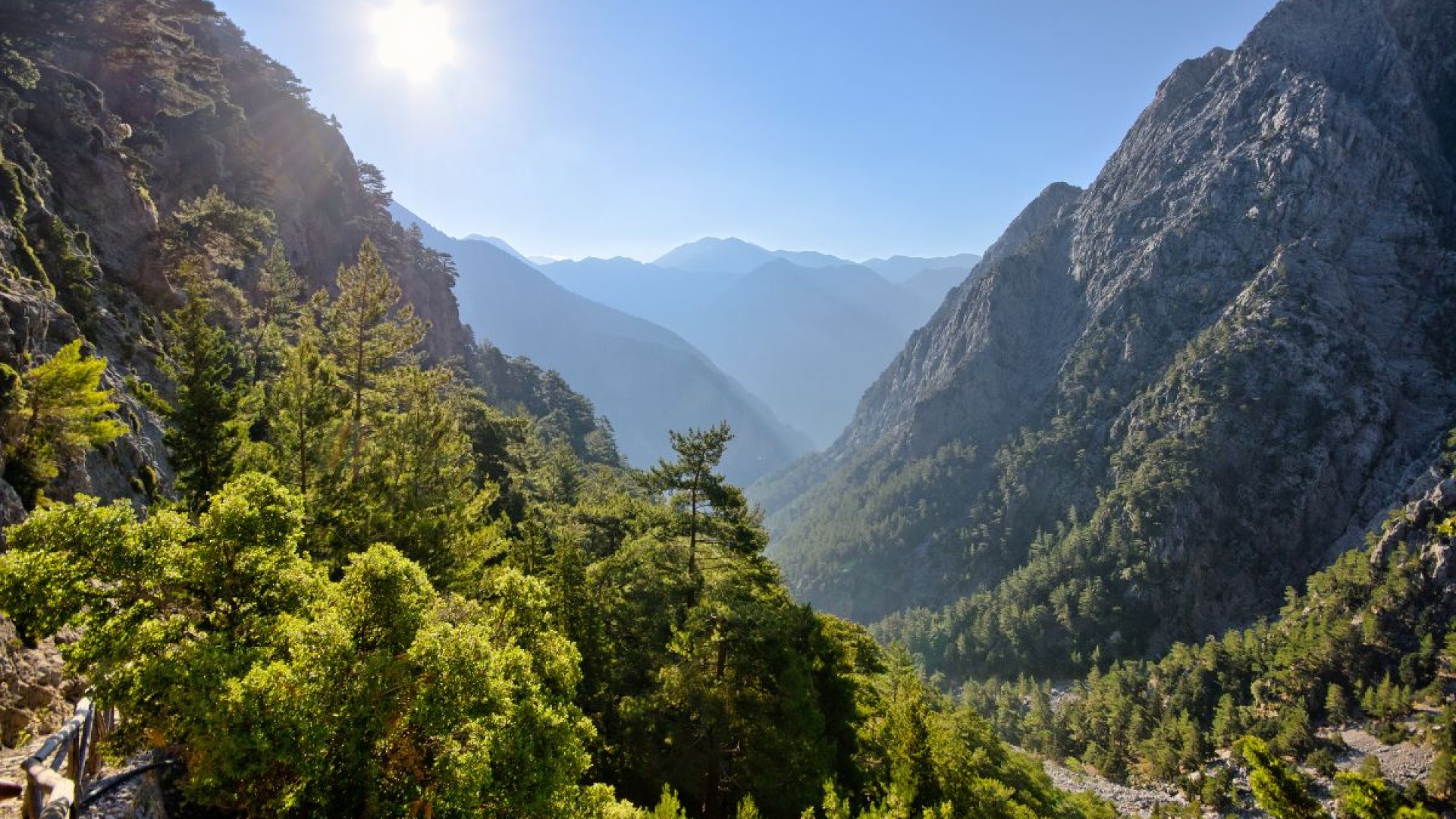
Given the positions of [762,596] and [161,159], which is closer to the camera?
[762,596]

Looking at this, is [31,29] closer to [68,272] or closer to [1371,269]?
[68,272]

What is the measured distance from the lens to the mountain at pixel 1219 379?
116688 millimetres

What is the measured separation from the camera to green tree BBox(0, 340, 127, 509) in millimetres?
14539

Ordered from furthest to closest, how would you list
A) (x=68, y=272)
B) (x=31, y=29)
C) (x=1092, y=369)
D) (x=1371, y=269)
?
1. (x=1092, y=369)
2. (x=1371, y=269)
3. (x=31, y=29)
4. (x=68, y=272)

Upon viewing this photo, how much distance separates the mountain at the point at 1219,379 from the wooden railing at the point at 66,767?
13921cm

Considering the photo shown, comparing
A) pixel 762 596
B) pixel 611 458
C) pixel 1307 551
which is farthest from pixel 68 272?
pixel 1307 551

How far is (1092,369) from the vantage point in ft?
531

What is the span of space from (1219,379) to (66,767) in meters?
165

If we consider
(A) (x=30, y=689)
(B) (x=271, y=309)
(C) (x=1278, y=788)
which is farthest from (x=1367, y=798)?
(B) (x=271, y=309)

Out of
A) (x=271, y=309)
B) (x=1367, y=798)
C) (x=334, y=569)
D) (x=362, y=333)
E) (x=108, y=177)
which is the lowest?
(x=1367, y=798)

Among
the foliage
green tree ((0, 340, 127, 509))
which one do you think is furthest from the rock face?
the foliage

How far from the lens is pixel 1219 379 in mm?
127125

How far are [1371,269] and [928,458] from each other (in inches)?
4266

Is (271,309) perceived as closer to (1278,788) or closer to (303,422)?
(303,422)
